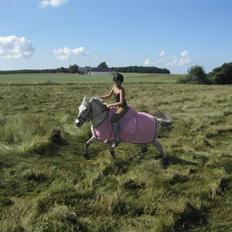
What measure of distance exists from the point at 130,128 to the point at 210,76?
81638mm

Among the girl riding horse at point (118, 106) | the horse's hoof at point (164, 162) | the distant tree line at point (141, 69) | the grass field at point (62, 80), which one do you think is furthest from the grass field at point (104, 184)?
the distant tree line at point (141, 69)

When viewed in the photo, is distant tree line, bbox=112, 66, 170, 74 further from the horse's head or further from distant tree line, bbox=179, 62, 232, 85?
the horse's head

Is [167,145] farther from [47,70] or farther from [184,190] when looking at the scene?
[47,70]

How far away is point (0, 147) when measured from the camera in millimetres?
10094

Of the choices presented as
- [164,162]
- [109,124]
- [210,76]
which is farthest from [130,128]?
[210,76]

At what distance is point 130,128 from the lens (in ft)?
34.3

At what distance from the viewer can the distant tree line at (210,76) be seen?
84.4m

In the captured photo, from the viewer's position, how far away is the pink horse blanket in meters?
10.5

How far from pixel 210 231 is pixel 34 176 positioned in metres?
3.53

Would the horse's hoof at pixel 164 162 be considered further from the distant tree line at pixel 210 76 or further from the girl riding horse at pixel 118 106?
the distant tree line at pixel 210 76

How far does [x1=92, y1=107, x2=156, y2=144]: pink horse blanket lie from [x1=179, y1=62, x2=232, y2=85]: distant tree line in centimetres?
7293

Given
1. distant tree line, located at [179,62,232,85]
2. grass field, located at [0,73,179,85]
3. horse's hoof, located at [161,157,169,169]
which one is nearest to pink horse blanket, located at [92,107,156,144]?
horse's hoof, located at [161,157,169,169]

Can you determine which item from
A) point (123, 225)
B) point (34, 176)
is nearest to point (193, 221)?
point (123, 225)

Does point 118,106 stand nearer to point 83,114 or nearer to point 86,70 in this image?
point 83,114
